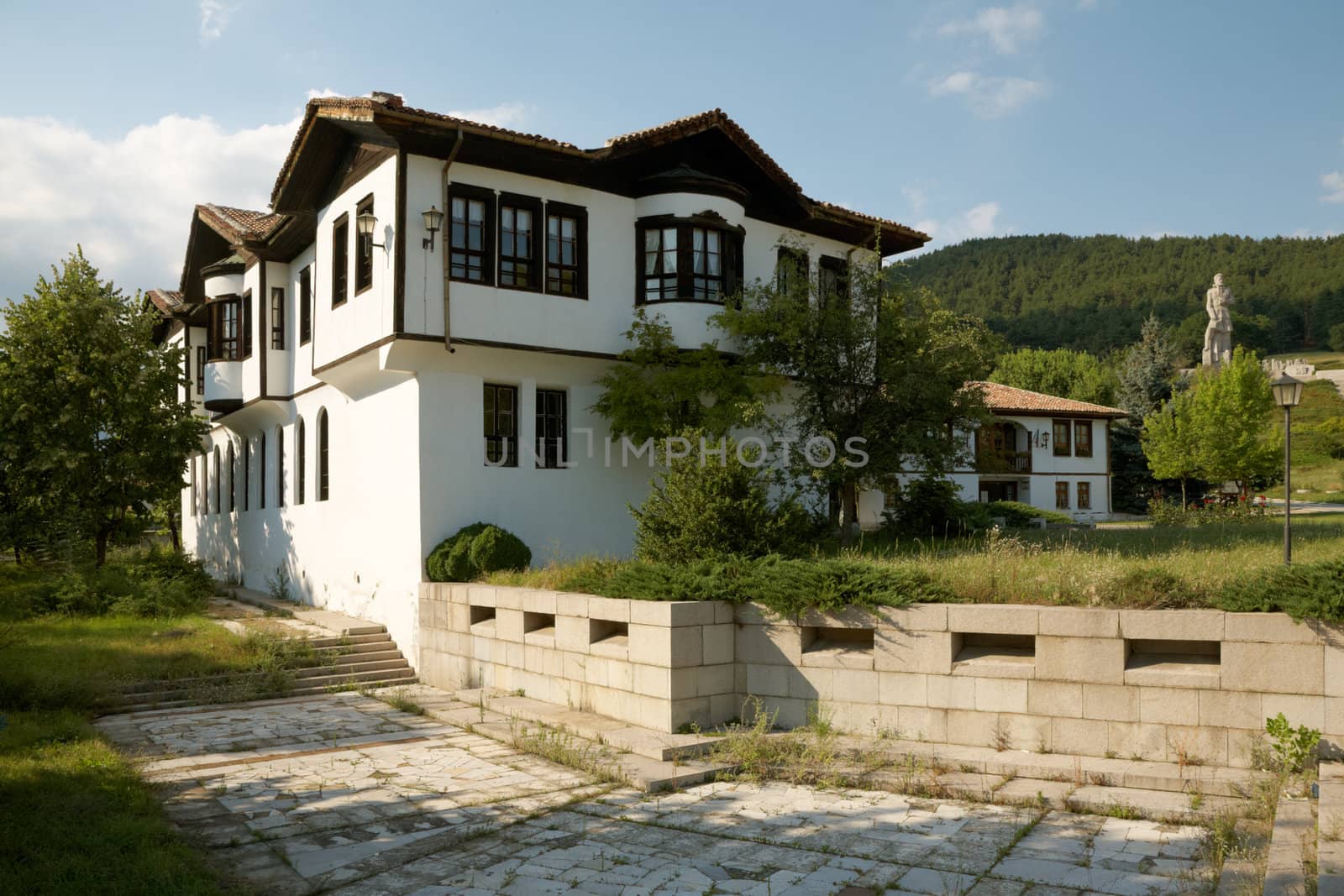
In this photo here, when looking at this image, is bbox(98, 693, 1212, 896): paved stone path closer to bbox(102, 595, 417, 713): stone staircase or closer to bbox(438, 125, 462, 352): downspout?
bbox(102, 595, 417, 713): stone staircase

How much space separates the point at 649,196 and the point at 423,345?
469 cm

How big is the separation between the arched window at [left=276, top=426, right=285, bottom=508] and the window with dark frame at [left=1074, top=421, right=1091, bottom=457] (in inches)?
1471

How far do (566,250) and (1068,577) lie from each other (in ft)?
31.5

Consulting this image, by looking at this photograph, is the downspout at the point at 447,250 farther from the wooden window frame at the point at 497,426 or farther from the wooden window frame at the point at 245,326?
the wooden window frame at the point at 245,326

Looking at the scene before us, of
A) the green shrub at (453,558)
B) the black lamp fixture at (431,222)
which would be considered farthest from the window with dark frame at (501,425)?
the black lamp fixture at (431,222)

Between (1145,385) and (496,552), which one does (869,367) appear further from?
(1145,385)

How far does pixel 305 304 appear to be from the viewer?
→ 2011 cm

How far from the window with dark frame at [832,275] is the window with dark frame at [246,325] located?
1278cm

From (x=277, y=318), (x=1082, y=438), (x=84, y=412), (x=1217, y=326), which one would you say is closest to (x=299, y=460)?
(x=277, y=318)

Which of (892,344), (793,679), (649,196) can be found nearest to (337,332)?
(649,196)

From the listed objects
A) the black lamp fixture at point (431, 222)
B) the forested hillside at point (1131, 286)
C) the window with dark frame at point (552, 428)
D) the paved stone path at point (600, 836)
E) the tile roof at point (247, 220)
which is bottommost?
the paved stone path at point (600, 836)

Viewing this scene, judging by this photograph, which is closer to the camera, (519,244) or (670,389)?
(519,244)

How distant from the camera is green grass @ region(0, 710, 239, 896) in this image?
19.1 feet

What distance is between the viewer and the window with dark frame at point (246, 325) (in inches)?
888
